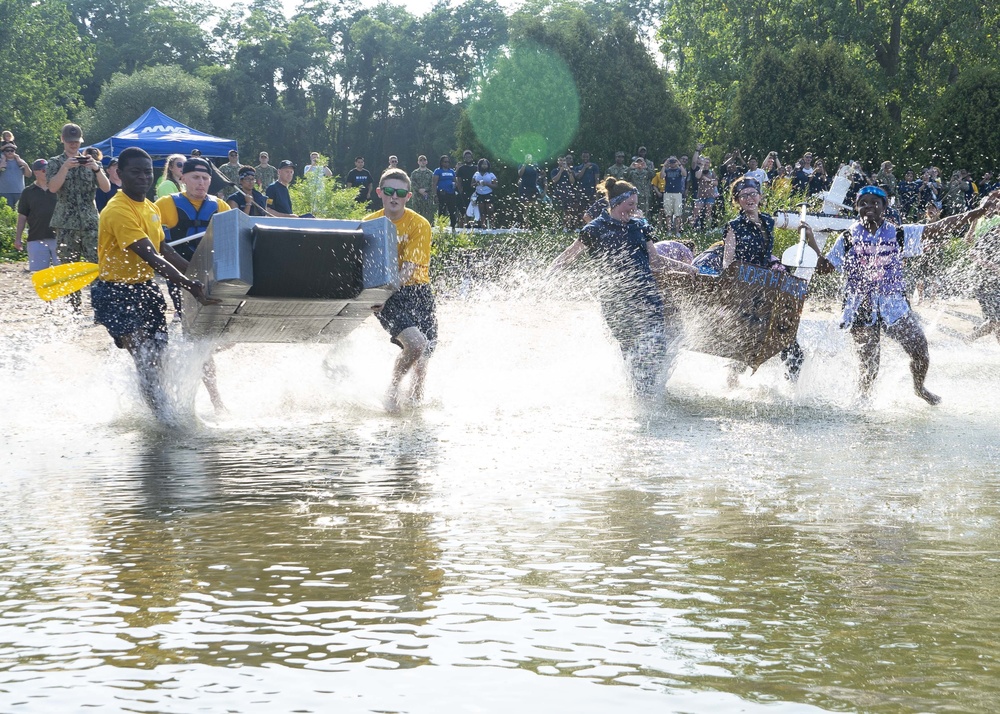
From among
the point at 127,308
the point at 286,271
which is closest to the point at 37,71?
the point at 127,308

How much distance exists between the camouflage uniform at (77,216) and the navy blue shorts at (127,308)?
5.59 meters

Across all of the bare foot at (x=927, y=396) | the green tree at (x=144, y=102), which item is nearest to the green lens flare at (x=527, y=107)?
the green tree at (x=144, y=102)

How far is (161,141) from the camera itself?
2830 cm

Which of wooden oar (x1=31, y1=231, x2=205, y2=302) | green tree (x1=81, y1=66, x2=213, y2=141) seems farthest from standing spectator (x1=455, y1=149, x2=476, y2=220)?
green tree (x1=81, y1=66, x2=213, y2=141)

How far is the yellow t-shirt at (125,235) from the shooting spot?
7.14 meters

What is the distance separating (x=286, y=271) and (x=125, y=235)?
91 centimetres

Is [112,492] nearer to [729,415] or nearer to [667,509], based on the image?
[667,509]

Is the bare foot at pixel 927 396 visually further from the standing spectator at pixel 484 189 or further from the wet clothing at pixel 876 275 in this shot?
the standing spectator at pixel 484 189

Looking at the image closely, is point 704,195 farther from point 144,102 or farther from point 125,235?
point 144,102

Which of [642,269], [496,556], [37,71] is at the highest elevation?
[37,71]

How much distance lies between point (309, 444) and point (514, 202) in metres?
18.1

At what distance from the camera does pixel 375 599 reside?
4.06m

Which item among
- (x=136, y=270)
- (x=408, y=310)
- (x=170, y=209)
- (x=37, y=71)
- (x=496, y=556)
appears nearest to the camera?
(x=496, y=556)

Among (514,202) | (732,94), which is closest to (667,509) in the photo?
(514,202)
